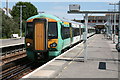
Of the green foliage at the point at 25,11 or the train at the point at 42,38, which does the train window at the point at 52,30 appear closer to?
the train at the point at 42,38

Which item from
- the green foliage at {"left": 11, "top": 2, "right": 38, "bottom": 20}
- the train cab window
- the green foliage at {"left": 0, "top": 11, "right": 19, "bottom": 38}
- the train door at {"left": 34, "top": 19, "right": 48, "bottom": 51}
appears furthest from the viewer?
the green foliage at {"left": 11, "top": 2, "right": 38, "bottom": 20}

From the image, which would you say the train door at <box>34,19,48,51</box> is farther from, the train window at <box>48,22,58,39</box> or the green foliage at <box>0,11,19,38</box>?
the green foliage at <box>0,11,19,38</box>

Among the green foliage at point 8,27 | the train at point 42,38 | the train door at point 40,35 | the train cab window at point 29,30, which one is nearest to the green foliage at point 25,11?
the green foliage at point 8,27

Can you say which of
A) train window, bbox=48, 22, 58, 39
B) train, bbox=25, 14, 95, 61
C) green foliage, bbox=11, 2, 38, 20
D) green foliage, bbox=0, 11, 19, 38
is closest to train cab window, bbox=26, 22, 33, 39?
train, bbox=25, 14, 95, 61

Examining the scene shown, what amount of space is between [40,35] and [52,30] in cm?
103

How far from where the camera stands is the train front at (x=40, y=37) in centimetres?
1475

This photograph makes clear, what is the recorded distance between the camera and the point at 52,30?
607 inches

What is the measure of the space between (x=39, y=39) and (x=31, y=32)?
2.73ft

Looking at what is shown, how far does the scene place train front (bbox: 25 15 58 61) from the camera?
48.4 ft

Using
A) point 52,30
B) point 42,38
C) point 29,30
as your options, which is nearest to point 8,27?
point 29,30

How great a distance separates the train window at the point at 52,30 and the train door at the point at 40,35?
0.49 meters

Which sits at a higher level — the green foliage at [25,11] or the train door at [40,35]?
the green foliage at [25,11]

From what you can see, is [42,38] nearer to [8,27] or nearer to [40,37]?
[40,37]

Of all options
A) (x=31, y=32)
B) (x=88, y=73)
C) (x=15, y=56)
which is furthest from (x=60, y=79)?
(x=15, y=56)
